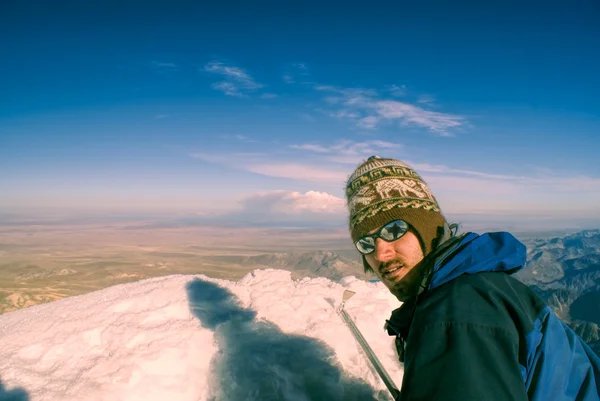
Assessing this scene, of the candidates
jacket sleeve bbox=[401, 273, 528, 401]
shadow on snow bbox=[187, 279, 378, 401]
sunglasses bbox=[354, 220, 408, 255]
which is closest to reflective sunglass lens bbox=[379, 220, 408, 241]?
sunglasses bbox=[354, 220, 408, 255]

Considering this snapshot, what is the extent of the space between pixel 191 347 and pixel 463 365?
395 centimetres

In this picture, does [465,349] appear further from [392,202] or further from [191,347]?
[191,347]

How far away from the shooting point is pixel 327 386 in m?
4.50

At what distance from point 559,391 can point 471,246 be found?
2.91 feet

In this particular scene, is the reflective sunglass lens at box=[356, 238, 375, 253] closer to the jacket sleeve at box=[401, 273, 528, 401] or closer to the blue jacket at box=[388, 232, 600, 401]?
the blue jacket at box=[388, 232, 600, 401]

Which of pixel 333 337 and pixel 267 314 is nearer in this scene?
pixel 333 337

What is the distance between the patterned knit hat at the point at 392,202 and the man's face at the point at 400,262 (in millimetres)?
120

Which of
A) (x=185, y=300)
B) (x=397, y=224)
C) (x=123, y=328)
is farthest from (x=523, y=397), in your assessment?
(x=185, y=300)

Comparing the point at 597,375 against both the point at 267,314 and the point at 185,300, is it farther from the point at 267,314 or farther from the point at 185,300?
the point at 185,300

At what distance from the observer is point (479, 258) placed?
2.19m

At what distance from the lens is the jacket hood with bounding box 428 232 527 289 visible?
2.15 meters

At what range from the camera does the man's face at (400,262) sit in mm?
2881

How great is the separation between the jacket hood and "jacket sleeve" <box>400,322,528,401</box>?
1.59ft

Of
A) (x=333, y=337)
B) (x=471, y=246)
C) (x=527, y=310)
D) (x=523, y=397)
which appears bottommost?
(x=333, y=337)
